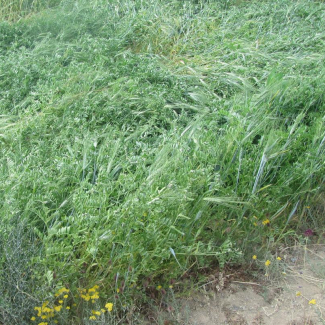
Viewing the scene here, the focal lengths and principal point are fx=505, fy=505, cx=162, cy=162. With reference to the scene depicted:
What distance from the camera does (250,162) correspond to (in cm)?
342

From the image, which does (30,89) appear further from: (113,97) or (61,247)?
(61,247)

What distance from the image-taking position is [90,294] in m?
2.64

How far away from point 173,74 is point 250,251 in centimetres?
204

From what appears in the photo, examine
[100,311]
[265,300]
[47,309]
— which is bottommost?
[265,300]

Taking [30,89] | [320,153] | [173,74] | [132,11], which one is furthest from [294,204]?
[132,11]

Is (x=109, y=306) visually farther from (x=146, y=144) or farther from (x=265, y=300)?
(x=146, y=144)

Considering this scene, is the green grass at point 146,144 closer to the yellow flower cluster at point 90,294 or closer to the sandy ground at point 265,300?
the yellow flower cluster at point 90,294

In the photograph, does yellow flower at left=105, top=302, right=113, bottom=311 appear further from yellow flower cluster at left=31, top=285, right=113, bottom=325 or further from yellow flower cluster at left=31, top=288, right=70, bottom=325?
yellow flower cluster at left=31, top=288, right=70, bottom=325

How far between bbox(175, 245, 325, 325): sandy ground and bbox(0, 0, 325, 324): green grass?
18 cm

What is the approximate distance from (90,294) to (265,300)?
1.08 meters

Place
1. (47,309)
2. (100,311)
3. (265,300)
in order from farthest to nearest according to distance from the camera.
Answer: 1. (265,300)
2. (100,311)
3. (47,309)

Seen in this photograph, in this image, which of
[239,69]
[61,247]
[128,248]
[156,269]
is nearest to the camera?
[61,247]

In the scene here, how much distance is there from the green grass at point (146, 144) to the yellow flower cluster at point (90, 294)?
0.14ft

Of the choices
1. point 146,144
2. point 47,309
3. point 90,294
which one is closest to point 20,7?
point 146,144
